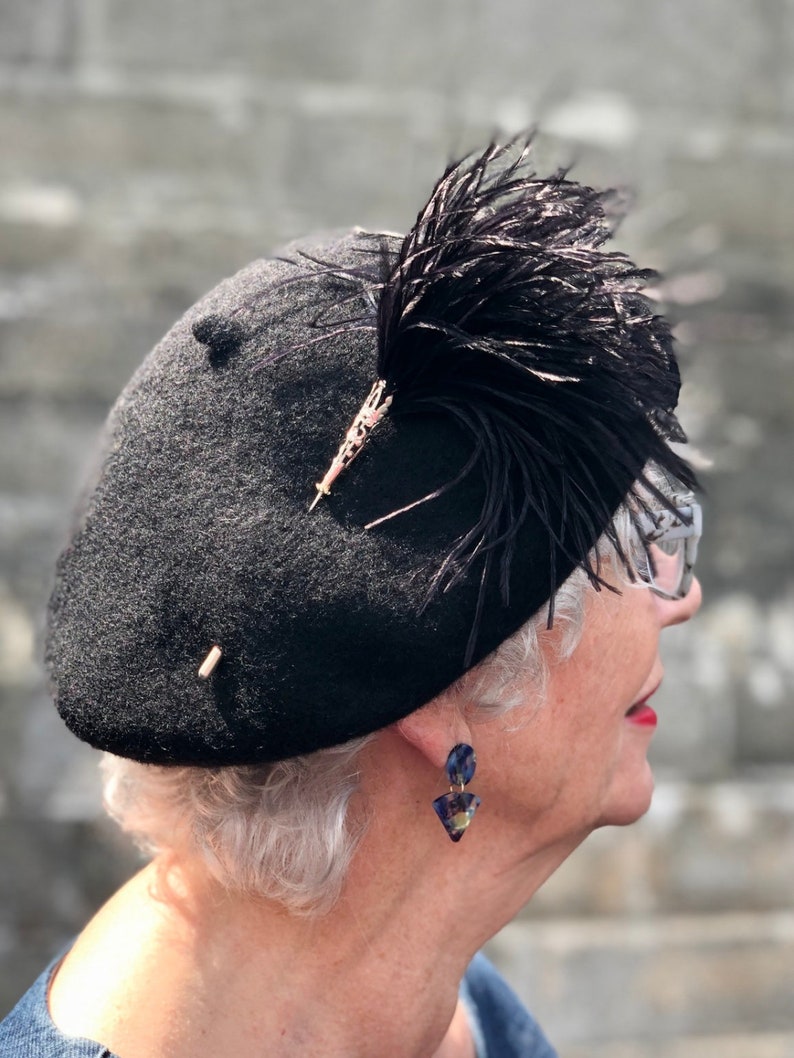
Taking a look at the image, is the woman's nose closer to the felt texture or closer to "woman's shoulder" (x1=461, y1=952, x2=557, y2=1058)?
the felt texture

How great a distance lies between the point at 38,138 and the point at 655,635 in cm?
185

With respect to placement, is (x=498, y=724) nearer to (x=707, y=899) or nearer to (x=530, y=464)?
(x=530, y=464)

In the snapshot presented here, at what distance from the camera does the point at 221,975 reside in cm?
124

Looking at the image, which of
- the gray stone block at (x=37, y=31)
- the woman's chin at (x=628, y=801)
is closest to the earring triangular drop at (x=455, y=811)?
the woman's chin at (x=628, y=801)

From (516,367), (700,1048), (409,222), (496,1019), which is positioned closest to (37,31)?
(409,222)

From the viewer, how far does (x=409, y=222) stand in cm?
259

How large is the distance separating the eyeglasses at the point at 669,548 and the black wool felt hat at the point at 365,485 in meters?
0.08

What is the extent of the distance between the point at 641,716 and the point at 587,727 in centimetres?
17

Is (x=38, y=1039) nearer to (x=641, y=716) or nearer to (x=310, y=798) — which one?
(x=310, y=798)

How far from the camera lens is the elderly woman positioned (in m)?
1.13

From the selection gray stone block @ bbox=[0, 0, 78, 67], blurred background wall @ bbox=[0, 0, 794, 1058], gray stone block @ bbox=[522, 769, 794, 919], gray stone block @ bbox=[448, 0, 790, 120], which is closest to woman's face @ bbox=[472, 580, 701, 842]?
blurred background wall @ bbox=[0, 0, 794, 1058]

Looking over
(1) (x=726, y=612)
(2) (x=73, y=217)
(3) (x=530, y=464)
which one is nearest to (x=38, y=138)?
Answer: (2) (x=73, y=217)

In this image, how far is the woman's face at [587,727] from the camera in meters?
1.29

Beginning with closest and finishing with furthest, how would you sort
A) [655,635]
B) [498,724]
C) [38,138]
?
[498,724] → [655,635] → [38,138]
